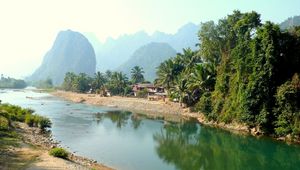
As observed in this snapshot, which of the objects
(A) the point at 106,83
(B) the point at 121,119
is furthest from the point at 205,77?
(A) the point at 106,83

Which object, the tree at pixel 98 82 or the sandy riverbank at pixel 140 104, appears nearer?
the sandy riverbank at pixel 140 104

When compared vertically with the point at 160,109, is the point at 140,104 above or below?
above

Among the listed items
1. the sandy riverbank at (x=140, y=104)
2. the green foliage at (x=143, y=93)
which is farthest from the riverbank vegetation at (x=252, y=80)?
the green foliage at (x=143, y=93)

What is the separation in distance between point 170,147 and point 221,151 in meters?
4.85

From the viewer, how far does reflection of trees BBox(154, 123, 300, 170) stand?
28941mm

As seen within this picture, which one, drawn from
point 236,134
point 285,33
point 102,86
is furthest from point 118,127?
point 102,86

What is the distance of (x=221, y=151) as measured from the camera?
33688 mm

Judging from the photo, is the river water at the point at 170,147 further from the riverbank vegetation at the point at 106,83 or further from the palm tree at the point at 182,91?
the riverbank vegetation at the point at 106,83

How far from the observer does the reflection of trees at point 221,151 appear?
28.9 meters

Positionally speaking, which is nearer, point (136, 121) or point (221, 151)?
point (221, 151)

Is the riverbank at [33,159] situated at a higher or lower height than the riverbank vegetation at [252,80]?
lower

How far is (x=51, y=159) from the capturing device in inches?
922

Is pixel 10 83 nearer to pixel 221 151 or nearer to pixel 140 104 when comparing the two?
pixel 140 104

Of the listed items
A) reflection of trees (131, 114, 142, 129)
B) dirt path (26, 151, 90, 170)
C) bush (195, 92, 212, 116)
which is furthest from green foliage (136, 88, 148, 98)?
dirt path (26, 151, 90, 170)
